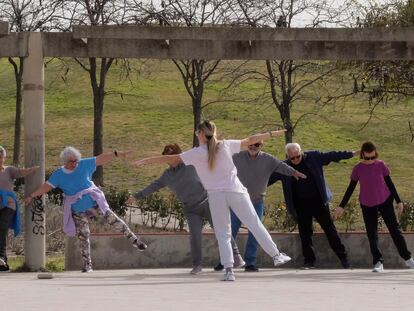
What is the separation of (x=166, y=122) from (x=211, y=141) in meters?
31.3

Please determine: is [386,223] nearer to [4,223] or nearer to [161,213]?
[4,223]

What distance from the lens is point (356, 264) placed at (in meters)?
14.4

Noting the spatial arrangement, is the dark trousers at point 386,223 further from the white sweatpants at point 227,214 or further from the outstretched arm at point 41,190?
the outstretched arm at point 41,190

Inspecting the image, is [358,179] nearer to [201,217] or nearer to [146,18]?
[201,217]

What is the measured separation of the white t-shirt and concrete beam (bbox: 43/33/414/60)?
2.83 meters

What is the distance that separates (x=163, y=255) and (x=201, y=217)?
156 cm

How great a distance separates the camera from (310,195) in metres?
13.6

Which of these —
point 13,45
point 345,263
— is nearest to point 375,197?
point 345,263

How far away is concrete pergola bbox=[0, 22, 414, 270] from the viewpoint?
45.0ft

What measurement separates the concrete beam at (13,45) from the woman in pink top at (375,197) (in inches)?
172

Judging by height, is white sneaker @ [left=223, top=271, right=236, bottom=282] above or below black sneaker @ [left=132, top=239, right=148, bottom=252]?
below

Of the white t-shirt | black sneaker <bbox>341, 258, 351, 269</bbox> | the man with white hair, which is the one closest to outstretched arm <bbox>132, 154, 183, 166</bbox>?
the white t-shirt

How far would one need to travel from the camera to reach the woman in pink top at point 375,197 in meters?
13.2

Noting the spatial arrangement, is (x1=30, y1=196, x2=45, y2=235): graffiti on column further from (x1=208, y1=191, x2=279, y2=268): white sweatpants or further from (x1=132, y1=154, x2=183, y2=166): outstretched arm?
(x1=208, y1=191, x2=279, y2=268): white sweatpants
